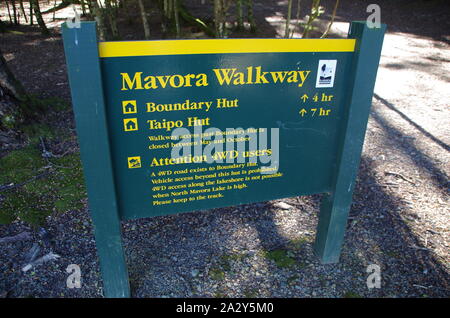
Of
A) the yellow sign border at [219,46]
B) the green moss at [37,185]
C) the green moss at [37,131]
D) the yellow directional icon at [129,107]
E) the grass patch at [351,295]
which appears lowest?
the grass patch at [351,295]

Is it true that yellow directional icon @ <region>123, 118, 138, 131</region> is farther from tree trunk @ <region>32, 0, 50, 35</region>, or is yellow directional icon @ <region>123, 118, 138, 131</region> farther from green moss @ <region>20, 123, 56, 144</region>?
tree trunk @ <region>32, 0, 50, 35</region>

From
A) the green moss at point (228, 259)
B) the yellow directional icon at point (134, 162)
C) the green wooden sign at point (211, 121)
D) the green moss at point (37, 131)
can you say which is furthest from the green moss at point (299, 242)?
the green moss at point (37, 131)

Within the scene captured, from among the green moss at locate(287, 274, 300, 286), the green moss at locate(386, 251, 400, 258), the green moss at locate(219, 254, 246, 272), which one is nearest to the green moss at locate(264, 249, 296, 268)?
the green moss at locate(287, 274, 300, 286)

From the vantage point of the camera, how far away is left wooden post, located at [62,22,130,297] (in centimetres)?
177

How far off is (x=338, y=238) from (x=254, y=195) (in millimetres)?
858

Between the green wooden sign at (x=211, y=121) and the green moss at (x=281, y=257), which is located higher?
the green wooden sign at (x=211, y=121)

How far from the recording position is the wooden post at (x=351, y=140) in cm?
221

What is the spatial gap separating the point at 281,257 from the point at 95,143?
185 centimetres

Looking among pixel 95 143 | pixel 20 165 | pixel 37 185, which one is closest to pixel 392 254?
pixel 95 143

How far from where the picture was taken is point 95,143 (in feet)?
6.51

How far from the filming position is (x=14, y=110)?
447 cm

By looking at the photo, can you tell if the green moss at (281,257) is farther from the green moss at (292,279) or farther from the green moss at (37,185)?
the green moss at (37,185)

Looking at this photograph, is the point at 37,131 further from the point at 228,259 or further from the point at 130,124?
the point at 228,259

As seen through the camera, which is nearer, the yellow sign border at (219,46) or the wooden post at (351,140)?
the yellow sign border at (219,46)
